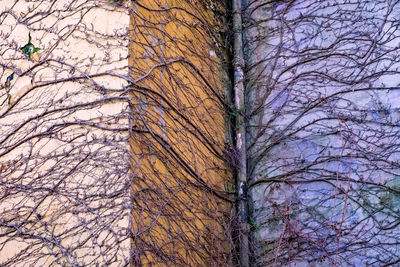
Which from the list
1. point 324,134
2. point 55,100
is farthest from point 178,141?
point 324,134

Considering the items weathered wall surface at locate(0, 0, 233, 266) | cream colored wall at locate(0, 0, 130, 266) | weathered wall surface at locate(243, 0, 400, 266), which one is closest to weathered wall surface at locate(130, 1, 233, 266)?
weathered wall surface at locate(0, 0, 233, 266)

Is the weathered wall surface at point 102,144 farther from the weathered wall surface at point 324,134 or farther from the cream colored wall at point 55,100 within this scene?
the weathered wall surface at point 324,134

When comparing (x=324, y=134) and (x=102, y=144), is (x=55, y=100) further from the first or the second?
(x=324, y=134)

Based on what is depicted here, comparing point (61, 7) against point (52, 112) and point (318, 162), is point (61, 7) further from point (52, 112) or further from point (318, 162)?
point (318, 162)

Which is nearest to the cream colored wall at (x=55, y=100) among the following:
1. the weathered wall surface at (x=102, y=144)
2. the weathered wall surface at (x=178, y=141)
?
the weathered wall surface at (x=102, y=144)

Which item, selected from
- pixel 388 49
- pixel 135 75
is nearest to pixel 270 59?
pixel 388 49

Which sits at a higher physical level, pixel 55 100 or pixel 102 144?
pixel 55 100

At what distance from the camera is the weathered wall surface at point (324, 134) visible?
14.6 feet

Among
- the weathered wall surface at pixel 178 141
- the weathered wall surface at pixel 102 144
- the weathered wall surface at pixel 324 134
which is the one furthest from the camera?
the weathered wall surface at pixel 324 134

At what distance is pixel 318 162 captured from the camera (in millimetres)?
4691

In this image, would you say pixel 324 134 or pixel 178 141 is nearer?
pixel 178 141

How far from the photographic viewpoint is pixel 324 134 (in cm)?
477

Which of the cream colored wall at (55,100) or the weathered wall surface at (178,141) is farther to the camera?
the weathered wall surface at (178,141)

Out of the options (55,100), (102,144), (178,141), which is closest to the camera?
(102,144)
